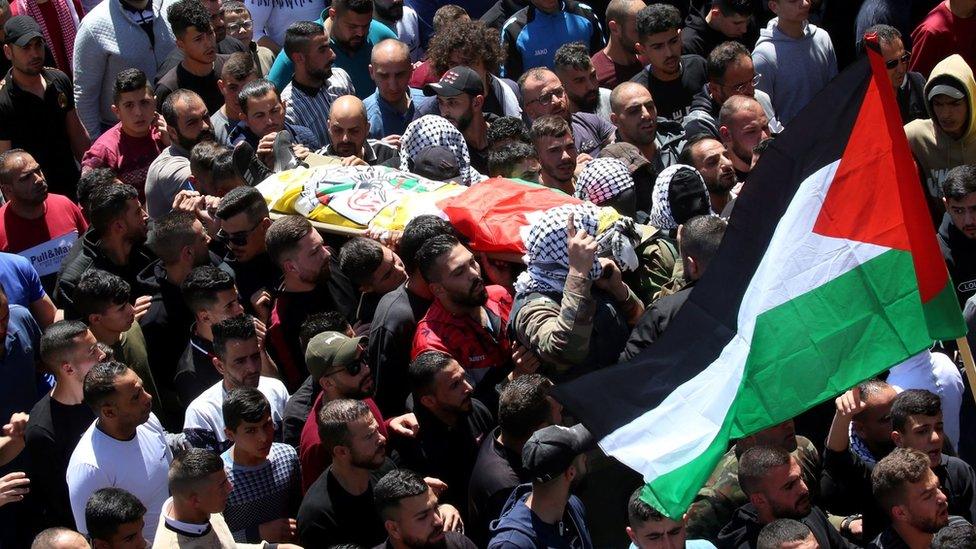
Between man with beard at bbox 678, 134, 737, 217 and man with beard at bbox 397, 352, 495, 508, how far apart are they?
2125 millimetres

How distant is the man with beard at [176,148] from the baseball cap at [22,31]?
1.23m

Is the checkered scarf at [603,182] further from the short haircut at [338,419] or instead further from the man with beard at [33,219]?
the man with beard at [33,219]

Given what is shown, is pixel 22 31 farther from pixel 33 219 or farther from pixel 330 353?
pixel 330 353

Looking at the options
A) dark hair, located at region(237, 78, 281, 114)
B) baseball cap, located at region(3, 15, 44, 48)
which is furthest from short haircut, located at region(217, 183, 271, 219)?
baseball cap, located at region(3, 15, 44, 48)

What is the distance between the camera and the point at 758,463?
7367mm

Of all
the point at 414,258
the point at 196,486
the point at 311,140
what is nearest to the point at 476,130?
the point at 311,140

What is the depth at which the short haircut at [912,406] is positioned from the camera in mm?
7734

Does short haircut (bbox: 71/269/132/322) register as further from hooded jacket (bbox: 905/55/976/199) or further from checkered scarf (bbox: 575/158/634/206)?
hooded jacket (bbox: 905/55/976/199)

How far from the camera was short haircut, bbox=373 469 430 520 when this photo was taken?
7121 millimetres

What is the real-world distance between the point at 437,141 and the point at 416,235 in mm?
1272

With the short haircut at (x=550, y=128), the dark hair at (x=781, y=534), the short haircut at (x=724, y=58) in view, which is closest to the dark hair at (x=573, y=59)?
the short haircut at (x=724, y=58)

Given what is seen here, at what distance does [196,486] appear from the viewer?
716cm

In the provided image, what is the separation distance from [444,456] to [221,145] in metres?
2.98

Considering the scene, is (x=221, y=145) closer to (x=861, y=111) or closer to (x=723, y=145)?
(x=723, y=145)
